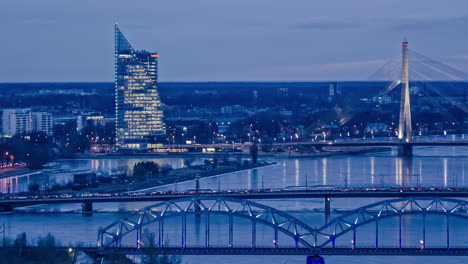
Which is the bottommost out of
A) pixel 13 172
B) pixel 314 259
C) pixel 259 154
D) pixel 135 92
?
pixel 314 259

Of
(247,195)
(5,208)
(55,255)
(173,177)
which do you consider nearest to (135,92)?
(173,177)

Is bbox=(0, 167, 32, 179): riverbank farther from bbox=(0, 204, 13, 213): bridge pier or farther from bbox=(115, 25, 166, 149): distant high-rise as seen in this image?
bbox=(115, 25, 166, 149): distant high-rise

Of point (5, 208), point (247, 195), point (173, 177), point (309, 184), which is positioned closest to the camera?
point (247, 195)

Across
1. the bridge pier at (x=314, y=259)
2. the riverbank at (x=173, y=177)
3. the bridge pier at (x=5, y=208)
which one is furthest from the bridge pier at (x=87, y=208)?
the bridge pier at (x=314, y=259)

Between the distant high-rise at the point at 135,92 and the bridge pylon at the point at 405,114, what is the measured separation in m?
7.13

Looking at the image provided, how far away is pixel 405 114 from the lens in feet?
74.0

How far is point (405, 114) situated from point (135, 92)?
795 cm

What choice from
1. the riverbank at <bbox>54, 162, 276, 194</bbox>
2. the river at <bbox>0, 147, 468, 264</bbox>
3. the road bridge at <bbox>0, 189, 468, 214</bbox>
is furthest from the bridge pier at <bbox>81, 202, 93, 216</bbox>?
the riverbank at <bbox>54, 162, 276, 194</bbox>

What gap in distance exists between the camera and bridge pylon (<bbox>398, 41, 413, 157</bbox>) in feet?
71.8

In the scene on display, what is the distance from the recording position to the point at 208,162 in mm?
21188

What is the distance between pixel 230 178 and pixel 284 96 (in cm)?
2963

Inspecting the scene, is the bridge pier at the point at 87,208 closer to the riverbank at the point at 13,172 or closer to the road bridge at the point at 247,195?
the road bridge at the point at 247,195

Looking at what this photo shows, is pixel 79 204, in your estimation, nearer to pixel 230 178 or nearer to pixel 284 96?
pixel 230 178

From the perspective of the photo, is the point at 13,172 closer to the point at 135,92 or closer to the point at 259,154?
the point at 259,154
